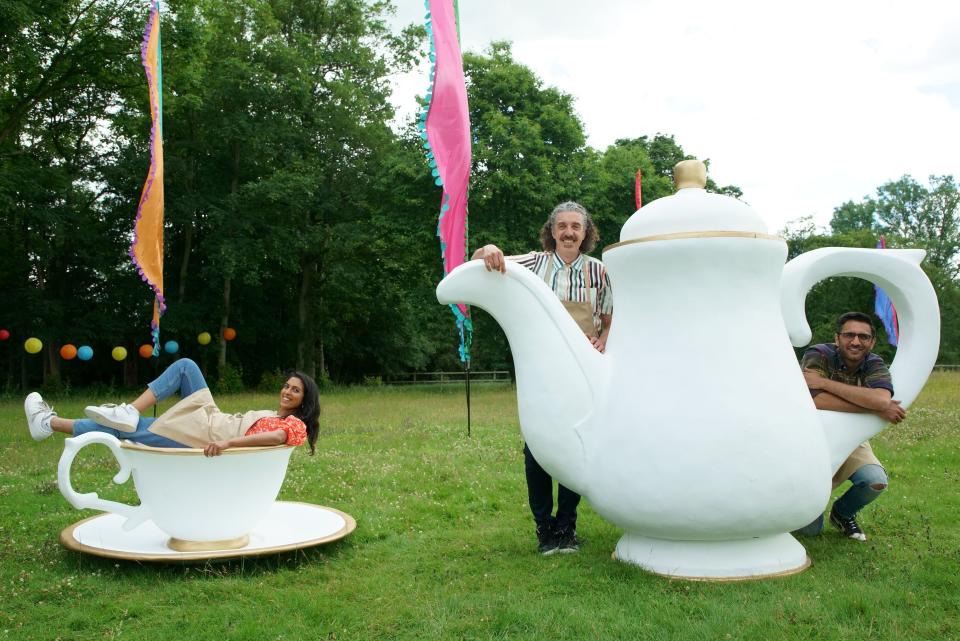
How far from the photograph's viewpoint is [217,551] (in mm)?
3957

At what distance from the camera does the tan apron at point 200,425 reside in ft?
14.0

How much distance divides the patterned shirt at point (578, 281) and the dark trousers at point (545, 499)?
83 centimetres

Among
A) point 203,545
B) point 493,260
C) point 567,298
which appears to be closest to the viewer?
point 493,260

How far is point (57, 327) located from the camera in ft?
65.1

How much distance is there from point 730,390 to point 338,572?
7.13ft

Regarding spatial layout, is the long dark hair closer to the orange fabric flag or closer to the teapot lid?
the teapot lid

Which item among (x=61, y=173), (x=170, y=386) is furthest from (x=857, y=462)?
(x=61, y=173)

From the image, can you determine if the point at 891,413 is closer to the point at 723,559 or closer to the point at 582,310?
the point at 723,559

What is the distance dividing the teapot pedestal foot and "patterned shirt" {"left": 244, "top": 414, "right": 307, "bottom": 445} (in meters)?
1.87

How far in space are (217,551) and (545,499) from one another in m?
1.72

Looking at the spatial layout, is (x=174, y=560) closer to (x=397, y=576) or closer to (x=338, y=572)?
(x=338, y=572)

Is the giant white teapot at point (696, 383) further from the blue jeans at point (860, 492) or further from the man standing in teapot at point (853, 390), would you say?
the blue jeans at point (860, 492)

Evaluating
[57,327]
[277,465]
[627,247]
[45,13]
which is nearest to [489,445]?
[277,465]

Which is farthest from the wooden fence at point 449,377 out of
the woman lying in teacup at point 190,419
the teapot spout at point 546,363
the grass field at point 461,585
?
the teapot spout at point 546,363
